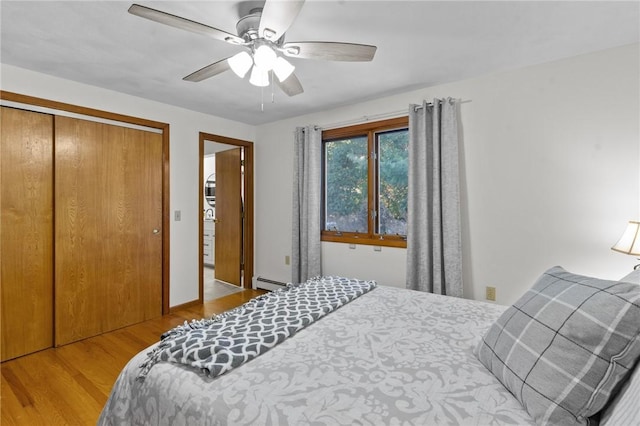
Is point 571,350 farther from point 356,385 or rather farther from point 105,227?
point 105,227

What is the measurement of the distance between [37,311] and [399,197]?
3.44 m

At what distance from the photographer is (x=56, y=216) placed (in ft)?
8.84

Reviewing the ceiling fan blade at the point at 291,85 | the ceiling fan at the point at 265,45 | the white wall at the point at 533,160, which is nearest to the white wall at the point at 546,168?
the white wall at the point at 533,160

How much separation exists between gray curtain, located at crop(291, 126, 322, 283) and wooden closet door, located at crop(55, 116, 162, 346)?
1527 millimetres

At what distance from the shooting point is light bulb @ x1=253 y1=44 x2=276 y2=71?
1.70m

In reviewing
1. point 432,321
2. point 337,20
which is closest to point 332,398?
point 432,321

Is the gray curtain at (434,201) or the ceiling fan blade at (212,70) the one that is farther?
the gray curtain at (434,201)

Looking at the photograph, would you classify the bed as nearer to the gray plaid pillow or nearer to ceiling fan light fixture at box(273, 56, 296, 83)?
the gray plaid pillow

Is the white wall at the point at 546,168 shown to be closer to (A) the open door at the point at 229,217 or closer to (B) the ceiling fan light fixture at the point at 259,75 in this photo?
(B) the ceiling fan light fixture at the point at 259,75

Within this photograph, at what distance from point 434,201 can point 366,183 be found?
2.85ft

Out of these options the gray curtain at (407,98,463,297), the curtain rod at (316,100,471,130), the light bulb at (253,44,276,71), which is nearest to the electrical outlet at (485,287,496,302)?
the gray curtain at (407,98,463,297)

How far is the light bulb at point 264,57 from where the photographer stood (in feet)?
5.58

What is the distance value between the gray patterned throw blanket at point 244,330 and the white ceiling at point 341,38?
1671 mm

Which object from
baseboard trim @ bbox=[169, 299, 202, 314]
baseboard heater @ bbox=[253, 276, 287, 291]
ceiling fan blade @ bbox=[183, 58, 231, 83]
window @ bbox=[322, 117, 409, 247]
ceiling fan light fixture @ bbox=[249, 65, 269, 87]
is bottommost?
baseboard trim @ bbox=[169, 299, 202, 314]
